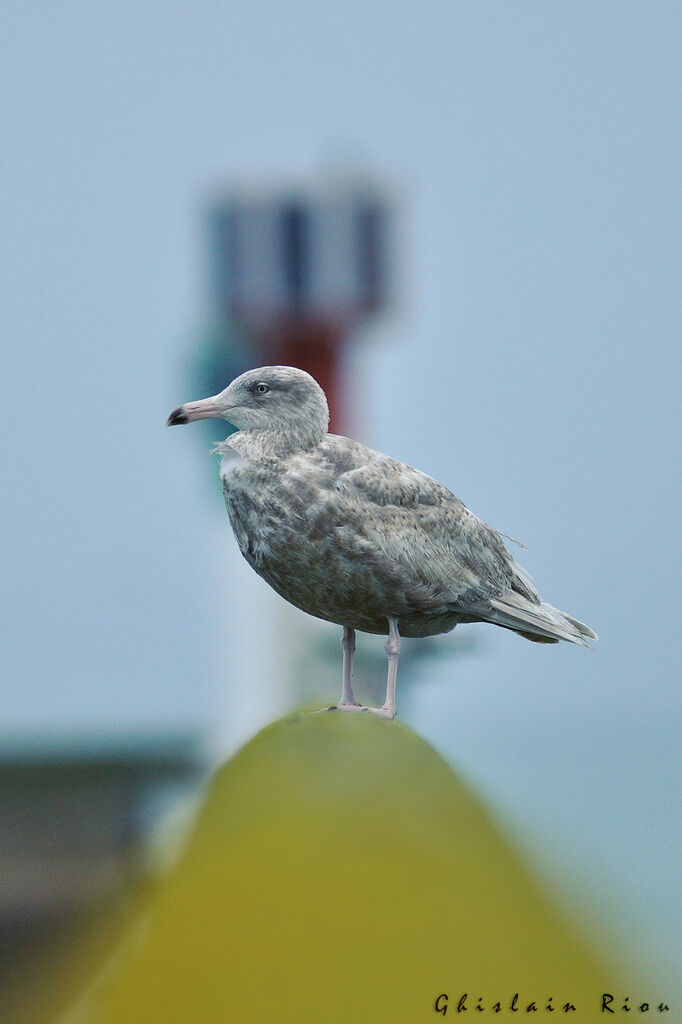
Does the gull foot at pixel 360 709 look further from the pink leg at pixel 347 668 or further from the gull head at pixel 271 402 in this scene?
the gull head at pixel 271 402

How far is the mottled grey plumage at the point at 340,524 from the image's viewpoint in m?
2.64

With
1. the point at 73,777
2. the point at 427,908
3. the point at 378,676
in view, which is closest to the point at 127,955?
the point at 427,908

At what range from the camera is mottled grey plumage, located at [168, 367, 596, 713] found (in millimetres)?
2643

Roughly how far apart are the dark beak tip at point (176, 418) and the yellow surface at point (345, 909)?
2.60ft

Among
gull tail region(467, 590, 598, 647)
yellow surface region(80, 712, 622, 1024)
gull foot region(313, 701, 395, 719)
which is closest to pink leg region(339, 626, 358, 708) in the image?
gull foot region(313, 701, 395, 719)

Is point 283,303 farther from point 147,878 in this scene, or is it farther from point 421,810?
point 421,810

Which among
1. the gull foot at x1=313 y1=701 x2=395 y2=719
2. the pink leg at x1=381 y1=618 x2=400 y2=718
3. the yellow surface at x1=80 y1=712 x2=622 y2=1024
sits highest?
the pink leg at x1=381 y1=618 x2=400 y2=718

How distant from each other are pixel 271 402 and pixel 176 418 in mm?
229

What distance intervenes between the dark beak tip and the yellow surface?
79 cm

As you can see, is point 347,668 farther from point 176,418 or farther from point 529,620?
point 176,418

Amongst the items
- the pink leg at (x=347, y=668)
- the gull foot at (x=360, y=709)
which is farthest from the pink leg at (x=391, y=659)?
the pink leg at (x=347, y=668)

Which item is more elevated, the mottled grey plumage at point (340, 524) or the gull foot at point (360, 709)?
the mottled grey plumage at point (340, 524)

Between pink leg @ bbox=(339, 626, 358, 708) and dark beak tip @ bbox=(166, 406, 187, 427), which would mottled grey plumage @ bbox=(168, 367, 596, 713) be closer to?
dark beak tip @ bbox=(166, 406, 187, 427)

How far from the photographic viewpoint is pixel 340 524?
8.70 feet
